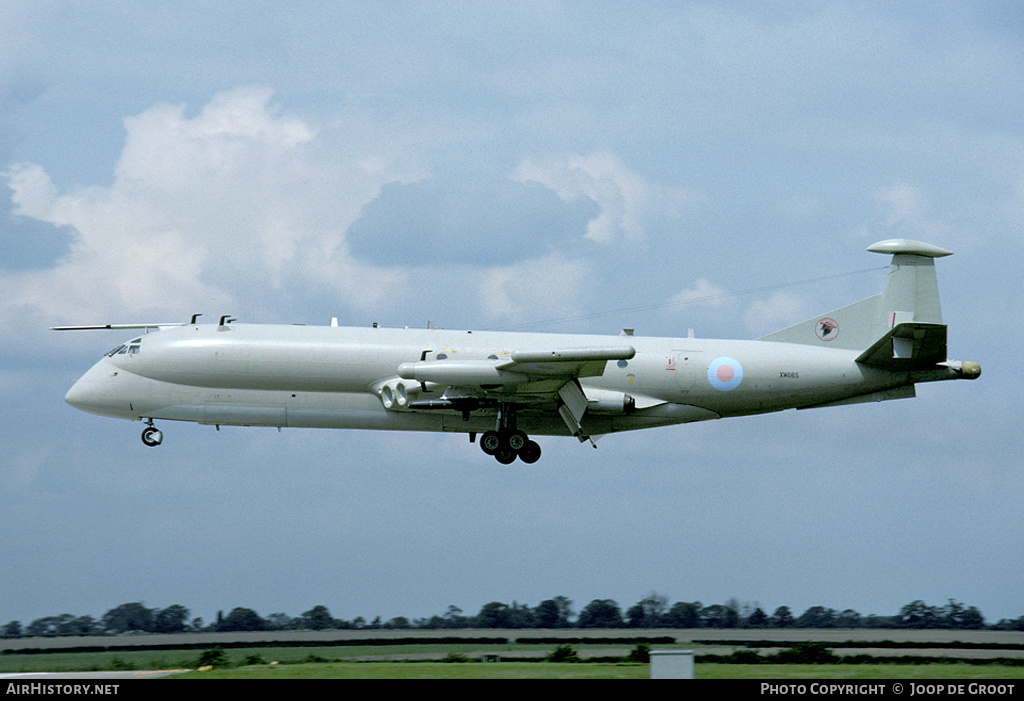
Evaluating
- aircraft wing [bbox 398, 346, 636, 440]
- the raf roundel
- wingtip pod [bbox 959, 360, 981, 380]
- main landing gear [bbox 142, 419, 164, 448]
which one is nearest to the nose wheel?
main landing gear [bbox 142, 419, 164, 448]

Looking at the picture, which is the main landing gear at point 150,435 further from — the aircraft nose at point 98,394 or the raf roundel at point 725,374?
the raf roundel at point 725,374

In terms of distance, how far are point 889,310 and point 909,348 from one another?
1979mm

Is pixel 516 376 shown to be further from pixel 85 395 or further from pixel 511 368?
pixel 85 395

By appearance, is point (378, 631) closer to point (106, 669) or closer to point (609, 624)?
point (609, 624)

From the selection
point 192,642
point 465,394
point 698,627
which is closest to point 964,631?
point 698,627

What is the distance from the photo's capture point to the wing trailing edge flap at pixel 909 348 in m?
33.8

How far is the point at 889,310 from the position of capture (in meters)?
35.8

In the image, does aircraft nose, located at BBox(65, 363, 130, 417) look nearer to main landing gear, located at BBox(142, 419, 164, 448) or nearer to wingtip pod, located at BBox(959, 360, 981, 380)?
main landing gear, located at BBox(142, 419, 164, 448)

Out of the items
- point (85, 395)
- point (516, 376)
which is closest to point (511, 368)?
point (516, 376)

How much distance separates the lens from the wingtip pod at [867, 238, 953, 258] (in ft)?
116

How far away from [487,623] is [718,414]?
9.90m

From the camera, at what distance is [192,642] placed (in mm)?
34219

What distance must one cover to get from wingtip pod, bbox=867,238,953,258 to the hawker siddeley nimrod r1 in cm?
4

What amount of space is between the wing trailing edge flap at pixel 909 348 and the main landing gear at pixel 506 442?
1037cm
